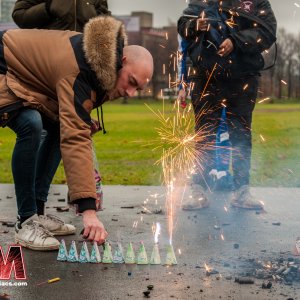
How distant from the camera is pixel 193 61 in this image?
6.51 meters

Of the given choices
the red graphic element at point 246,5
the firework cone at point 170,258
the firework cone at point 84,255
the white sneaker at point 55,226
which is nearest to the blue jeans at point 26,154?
the white sneaker at point 55,226

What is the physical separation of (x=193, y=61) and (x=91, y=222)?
2981 millimetres

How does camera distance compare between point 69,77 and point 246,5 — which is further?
point 246,5

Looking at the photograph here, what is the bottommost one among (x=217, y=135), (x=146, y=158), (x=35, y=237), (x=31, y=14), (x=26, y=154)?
(x=146, y=158)

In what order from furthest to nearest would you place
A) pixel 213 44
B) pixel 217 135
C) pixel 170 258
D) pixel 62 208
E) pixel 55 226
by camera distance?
pixel 217 135 → pixel 62 208 → pixel 213 44 → pixel 55 226 → pixel 170 258

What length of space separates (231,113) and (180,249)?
2035 millimetres

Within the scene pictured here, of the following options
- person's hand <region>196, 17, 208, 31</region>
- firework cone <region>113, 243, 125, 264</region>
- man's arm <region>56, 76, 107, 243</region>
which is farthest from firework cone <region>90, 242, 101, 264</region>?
person's hand <region>196, 17, 208, 31</region>

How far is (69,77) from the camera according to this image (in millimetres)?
4281

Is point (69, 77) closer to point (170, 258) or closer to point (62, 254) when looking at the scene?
point (62, 254)

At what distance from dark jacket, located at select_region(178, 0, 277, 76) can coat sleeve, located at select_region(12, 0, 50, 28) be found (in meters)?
1.32

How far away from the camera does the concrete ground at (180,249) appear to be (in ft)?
12.9

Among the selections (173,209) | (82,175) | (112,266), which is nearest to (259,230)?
(173,209)

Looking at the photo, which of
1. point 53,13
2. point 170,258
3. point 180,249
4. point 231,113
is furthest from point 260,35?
point 170,258

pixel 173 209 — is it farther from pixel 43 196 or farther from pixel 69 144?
pixel 69 144
